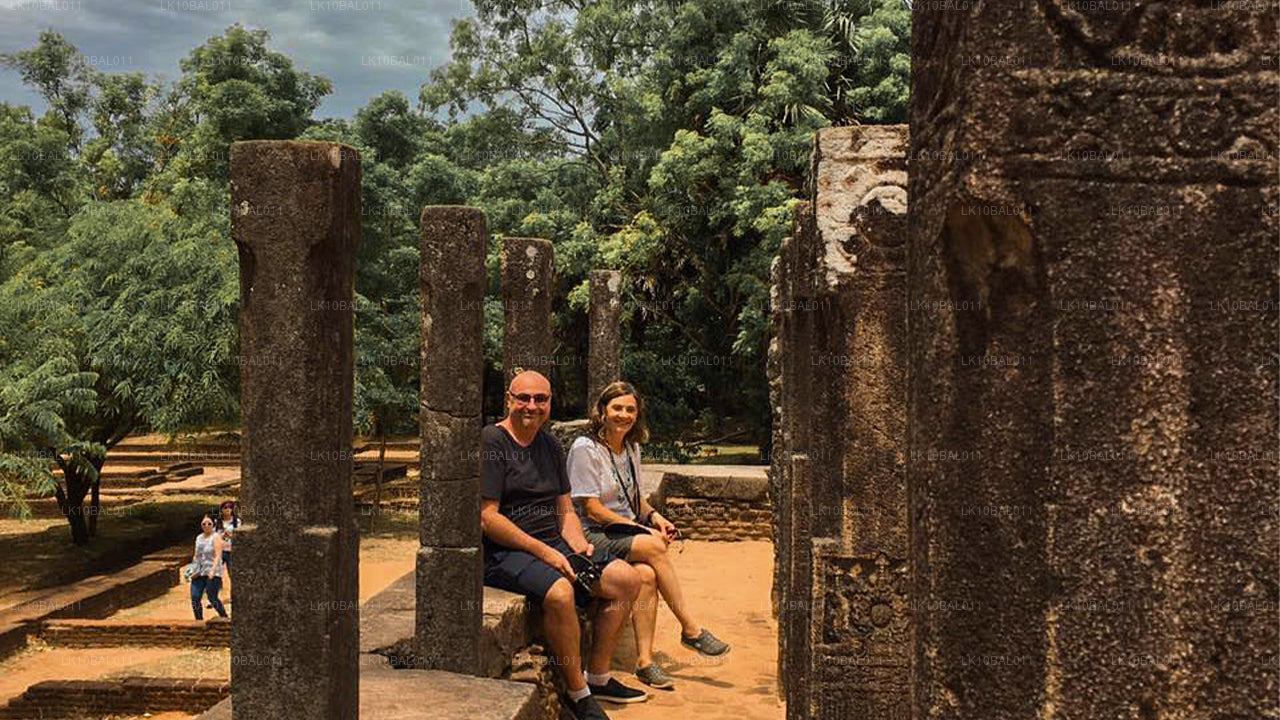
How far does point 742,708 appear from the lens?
7102mm

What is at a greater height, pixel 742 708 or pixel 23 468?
pixel 23 468

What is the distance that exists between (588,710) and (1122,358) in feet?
15.4

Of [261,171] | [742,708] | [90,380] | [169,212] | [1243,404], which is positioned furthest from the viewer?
[169,212]

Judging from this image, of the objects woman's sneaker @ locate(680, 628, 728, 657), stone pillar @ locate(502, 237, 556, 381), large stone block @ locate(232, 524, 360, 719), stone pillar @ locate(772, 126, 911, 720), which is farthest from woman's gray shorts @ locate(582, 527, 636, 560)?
large stone block @ locate(232, 524, 360, 719)

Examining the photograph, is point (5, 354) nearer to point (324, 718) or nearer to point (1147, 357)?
point (324, 718)

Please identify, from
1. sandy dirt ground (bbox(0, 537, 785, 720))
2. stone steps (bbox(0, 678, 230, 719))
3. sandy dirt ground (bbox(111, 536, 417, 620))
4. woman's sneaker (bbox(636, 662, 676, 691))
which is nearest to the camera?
sandy dirt ground (bbox(0, 537, 785, 720))

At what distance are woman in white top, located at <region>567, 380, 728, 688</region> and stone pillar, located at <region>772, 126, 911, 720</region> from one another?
7.58 feet

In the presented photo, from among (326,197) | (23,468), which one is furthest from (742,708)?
(23,468)

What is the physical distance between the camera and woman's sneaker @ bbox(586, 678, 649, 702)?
6.77m

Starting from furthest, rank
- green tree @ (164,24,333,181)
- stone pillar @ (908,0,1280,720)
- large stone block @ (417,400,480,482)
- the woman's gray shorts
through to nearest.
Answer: green tree @ (164,24,333,181)
the woman's gray shorts
large stone block @ (417,400,480,482)
stone pillar @ (908,0,1280,720)

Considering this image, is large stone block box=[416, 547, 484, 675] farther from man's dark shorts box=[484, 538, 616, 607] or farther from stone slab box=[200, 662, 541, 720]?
man's dark shorts box=[484, 538, 616, 607]

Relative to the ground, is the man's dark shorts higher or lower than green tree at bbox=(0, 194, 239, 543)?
lower

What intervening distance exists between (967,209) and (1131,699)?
2.46ft

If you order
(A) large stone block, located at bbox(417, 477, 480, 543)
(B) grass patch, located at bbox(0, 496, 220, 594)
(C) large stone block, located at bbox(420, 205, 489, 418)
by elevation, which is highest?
(C) large stone block, located at bbox(420, 205, 489, 418)
